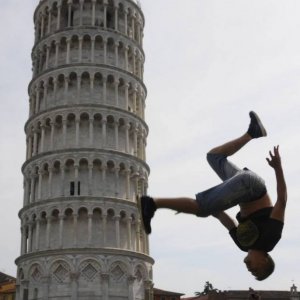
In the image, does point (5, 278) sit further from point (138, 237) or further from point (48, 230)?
point (138, 237)

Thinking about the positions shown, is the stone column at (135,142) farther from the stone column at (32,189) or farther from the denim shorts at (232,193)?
the denim shorts at (232,193)

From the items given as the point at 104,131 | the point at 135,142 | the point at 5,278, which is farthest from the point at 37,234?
the point at 5,278

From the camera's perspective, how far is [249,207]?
13.7 ft

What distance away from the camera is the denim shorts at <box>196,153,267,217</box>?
4000mm

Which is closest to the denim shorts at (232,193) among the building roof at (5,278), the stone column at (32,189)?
the stone column at (32,189)

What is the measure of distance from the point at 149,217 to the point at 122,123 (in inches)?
1327

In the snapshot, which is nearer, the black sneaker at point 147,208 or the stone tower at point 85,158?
the black sneaker at point 147,208

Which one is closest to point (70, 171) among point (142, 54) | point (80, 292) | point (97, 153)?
point (97, 153)

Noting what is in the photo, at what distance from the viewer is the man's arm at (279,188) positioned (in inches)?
161

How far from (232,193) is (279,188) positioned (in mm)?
392

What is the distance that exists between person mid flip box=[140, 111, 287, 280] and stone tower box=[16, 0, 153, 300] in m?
28.3

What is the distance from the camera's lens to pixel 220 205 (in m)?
4.05

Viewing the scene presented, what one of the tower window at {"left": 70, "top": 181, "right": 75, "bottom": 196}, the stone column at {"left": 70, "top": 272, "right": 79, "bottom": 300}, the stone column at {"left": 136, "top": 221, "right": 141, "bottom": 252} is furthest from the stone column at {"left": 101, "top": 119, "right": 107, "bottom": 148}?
the stone column at {"left": 70, "top": 272, "right": 79, "bottom": 300}

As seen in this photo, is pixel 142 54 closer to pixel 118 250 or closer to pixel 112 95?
pixel 112 95
